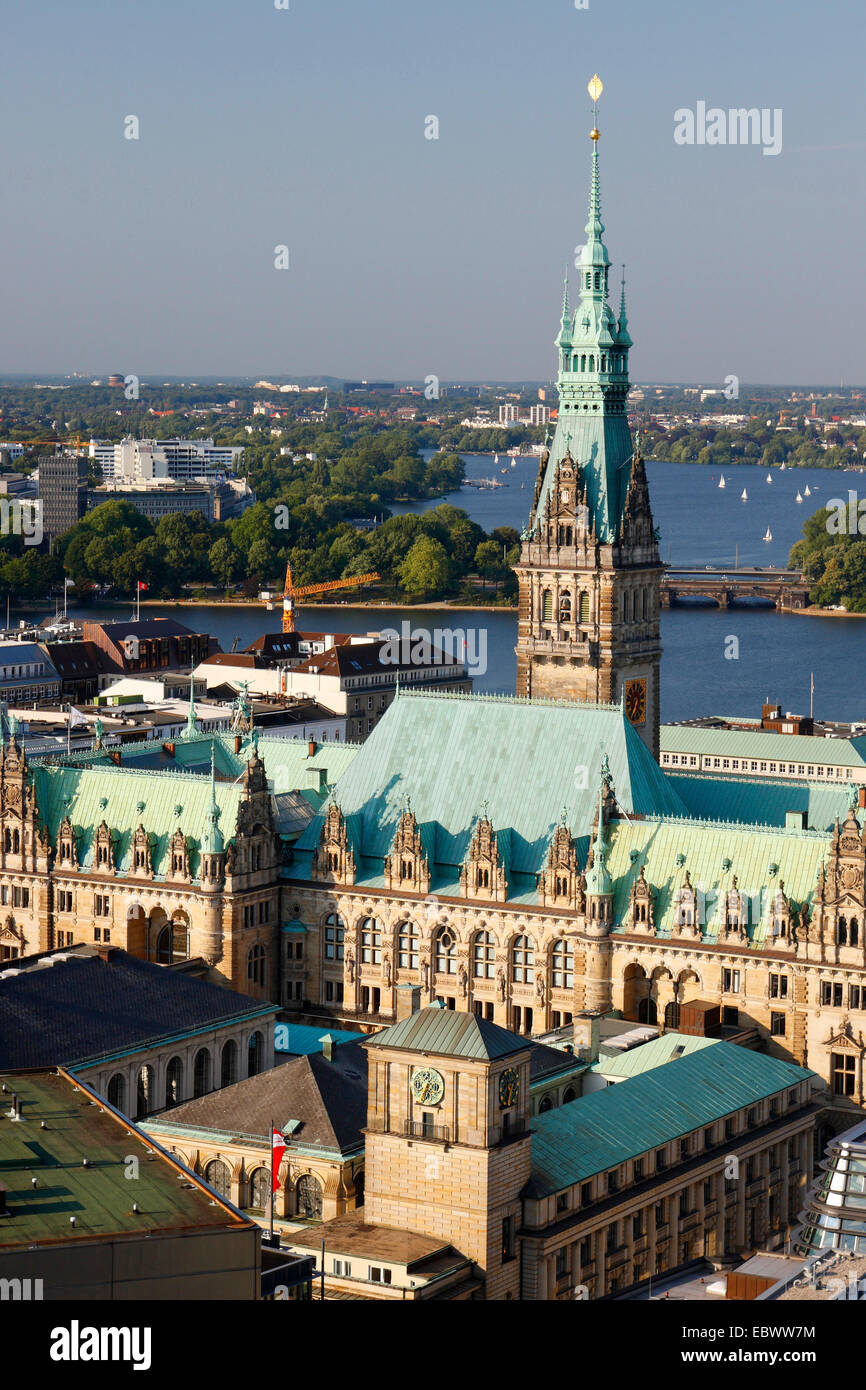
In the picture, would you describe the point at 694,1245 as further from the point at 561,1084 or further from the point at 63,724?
the point at 63,724

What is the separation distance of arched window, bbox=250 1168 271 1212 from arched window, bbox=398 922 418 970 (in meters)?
18.6

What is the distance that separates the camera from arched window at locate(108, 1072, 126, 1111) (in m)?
74.4

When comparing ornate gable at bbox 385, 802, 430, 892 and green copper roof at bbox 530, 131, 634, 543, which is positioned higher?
green copper roof at bbox 530, 131, 634, 543

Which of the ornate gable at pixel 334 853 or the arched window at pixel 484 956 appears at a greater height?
the ornate gable at pixel 334 853

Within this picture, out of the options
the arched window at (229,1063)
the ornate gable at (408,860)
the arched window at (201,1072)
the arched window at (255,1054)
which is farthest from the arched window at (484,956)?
the arched window at (201,1072)

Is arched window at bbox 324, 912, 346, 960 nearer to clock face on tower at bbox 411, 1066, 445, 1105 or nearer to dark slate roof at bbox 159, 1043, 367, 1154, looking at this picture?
dark slate roof at bbox 159, 1043, 367, 1154

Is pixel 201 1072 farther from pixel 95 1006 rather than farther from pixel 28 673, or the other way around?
pixel 28 673

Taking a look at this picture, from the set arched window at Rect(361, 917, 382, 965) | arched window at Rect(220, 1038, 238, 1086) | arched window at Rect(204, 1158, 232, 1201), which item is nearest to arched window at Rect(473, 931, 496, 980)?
arched window at Rect(361, 917, 382, 965)

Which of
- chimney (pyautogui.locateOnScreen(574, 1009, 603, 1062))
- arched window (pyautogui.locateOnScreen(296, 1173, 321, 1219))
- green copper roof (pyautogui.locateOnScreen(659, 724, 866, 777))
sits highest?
green copper roof (pyautogui.locateOnScreen(659, 724, 866, 777))

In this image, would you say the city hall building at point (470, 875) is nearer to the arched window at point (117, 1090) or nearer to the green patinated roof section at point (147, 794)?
the green patinated roof section at point (147, 794)

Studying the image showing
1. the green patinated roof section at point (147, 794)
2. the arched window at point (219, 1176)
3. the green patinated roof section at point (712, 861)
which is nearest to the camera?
the arched window at point (219, 1176)

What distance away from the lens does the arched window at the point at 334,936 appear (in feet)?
286

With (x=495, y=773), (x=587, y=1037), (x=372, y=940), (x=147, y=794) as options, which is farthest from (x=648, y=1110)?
(x=147, y=794)

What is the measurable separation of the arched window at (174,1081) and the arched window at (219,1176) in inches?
332
